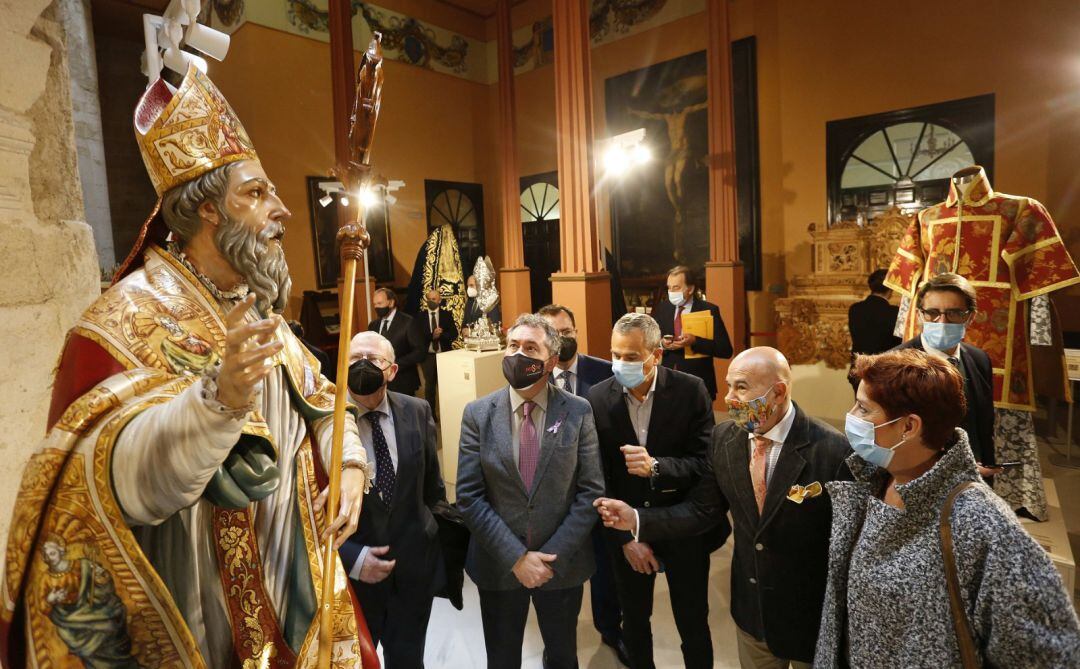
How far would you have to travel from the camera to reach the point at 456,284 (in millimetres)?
7238

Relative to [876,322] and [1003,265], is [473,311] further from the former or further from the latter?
[1003,265]

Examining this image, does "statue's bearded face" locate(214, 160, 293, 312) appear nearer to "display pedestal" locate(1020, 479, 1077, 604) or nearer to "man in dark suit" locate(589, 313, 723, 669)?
"man in dark suit" locate(589, 313, 723, 669)

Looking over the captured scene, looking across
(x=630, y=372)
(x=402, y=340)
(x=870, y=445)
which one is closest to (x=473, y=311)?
(x=402, y=340)

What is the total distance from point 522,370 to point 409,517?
2.52ft

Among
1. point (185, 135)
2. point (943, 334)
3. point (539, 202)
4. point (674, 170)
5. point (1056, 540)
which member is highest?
point (674, 170)

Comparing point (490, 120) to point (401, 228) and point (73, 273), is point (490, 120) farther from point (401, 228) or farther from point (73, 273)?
point (73, 273)

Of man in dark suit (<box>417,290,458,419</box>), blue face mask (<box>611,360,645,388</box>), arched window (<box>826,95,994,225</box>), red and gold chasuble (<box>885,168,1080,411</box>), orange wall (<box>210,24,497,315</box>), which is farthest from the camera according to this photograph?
orange wall (<box>210,24,497,315</box>)

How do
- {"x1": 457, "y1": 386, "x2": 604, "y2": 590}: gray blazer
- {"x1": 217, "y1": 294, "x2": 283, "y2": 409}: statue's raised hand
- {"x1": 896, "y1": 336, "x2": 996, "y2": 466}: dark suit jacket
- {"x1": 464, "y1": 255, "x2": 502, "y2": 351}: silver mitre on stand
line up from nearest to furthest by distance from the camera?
{"x1": 217, "y1": 294, "x2": 283, "y2": 409}: statue's raised hand → {"x1": 457, "y1": 386, "x2": 604, "y2": 590}: gray blazer → {"x1": 896, "y1": 336, "x2": 996, "y2": 466}: dark suit jacket → {"x1": 464, "y1": 255, "x2": 502, "y2": 351}: silver mitre on stand

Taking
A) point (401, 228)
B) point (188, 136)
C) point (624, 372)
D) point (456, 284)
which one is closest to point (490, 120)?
point (401, 228)

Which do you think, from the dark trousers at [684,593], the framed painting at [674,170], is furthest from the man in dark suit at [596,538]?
the framed painting at [674,170]

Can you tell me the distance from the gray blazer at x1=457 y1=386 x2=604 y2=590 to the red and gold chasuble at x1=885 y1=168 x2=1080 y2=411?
2.46m

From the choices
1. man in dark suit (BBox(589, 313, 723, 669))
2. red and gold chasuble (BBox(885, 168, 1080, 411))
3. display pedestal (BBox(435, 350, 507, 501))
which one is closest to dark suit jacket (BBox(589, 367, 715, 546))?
man in dark suit (BBox(589, 313, 723, 669))

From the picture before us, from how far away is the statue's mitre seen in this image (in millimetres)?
1320

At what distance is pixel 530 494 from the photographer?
8.07ft
